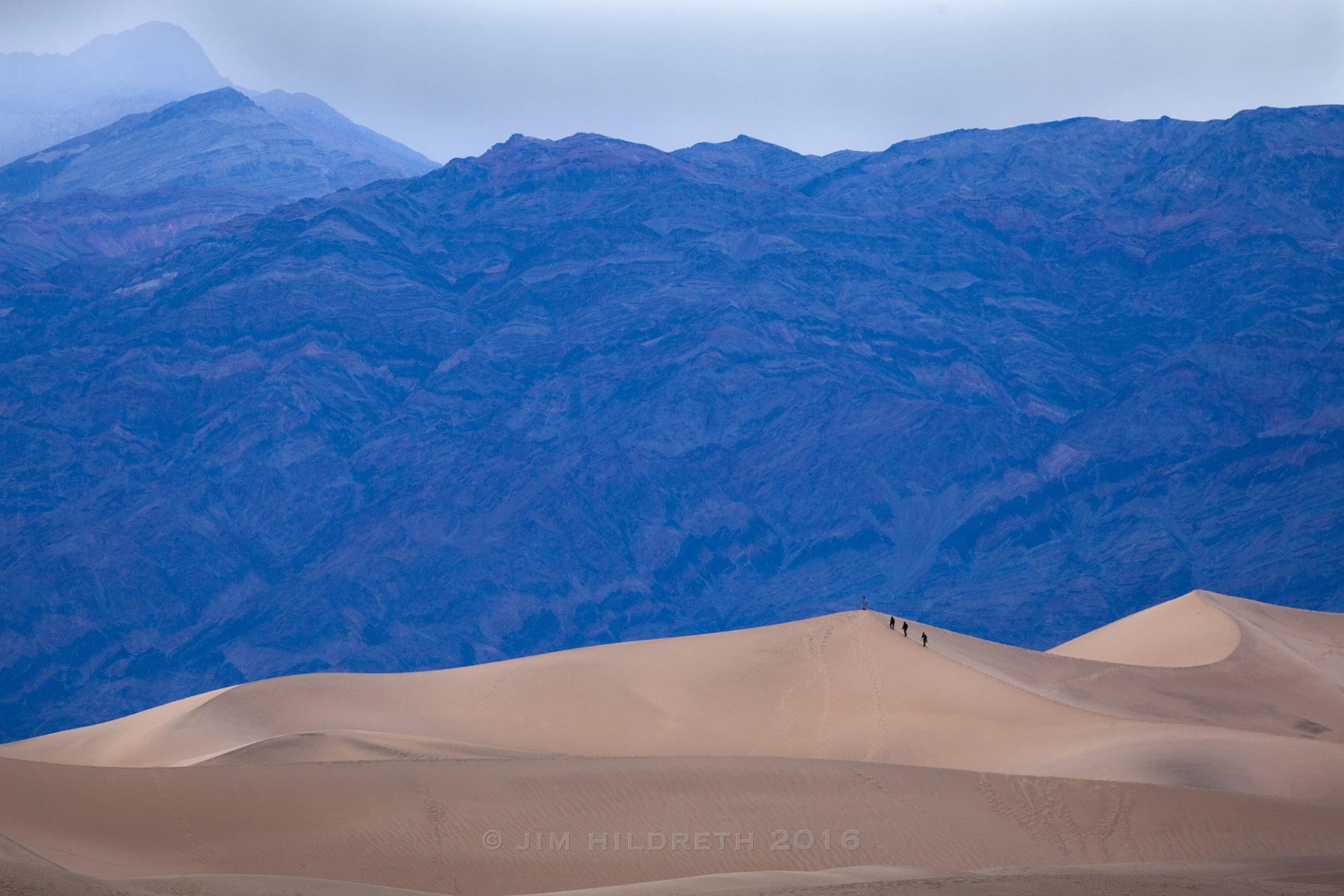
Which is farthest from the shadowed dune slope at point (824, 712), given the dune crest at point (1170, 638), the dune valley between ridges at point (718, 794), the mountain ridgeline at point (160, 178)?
the mountain ridgeline at point (160, 178)

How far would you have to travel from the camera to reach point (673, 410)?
421ft

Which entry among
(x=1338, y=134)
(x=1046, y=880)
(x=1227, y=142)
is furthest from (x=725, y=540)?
(x=1046, y=880)

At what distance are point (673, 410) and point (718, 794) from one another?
105627 mm

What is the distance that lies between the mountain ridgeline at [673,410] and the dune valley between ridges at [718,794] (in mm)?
76710

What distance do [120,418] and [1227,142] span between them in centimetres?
11775

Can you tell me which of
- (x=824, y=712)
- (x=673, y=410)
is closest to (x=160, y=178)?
(x=673, y=410)

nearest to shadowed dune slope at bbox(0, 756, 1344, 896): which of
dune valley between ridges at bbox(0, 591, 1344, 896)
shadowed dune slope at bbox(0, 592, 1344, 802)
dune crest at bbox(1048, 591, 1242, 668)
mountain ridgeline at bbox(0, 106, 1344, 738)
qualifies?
dune valley between ridges at bbox(0, 591, 1344, 896)

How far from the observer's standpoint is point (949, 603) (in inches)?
4402

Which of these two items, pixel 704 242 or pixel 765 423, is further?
pixel 704 242

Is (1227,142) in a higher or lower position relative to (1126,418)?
higher

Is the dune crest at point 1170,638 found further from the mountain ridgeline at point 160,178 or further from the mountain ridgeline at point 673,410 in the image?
the mountain ridgeline at point 160,178

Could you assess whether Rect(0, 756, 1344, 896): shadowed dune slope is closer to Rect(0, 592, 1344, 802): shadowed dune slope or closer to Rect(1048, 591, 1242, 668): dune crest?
Rect(0, 592, 1344, 802): shadowed dune slope

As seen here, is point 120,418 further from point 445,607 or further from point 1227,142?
point 1227,142

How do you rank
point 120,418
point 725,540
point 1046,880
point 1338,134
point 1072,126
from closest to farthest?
point 1046,880, point 725,540, point 120,418, point 1338,134, point 1072,126
